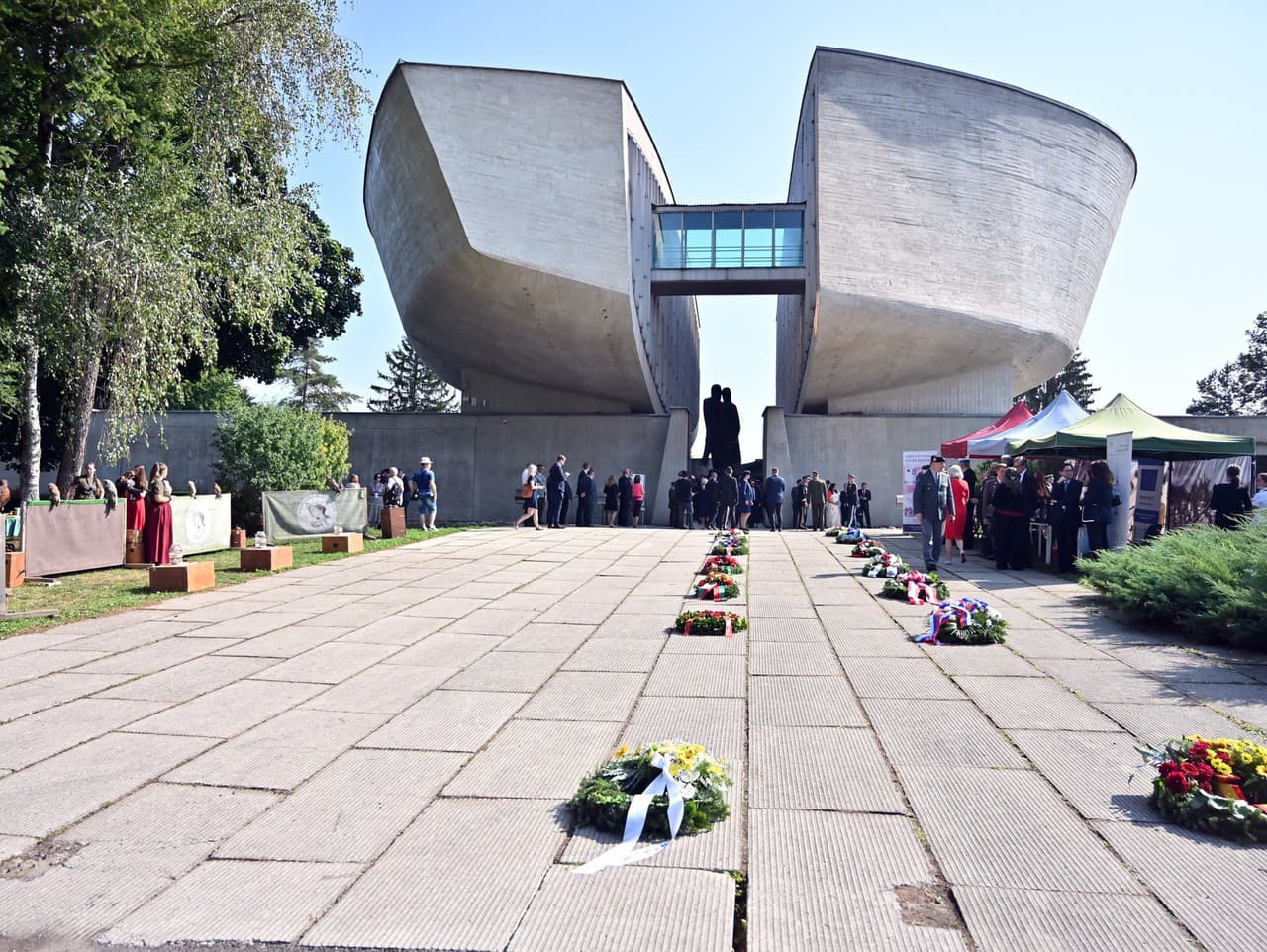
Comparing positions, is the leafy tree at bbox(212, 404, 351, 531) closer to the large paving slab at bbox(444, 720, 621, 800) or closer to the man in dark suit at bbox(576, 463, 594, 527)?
the man in dark suit at bbox(576, 463, 594, 527)

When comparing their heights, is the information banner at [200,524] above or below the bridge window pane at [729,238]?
below

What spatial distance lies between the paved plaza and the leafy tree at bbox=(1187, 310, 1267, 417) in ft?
187

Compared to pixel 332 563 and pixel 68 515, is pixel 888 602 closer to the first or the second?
pixel 332 563

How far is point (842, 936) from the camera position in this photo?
8.10 ft

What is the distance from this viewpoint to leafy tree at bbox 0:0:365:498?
35.2ft

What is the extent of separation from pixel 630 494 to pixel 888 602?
588 inches

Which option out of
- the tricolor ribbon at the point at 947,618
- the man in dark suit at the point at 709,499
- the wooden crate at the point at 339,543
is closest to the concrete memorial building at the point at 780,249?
the man in dark suit at the point at 709,499

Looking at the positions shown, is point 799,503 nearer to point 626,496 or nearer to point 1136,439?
point 626,496

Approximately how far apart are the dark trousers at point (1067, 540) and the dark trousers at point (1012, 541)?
0.65 m

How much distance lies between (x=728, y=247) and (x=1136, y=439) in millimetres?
17432

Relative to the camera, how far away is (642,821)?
3.14 m

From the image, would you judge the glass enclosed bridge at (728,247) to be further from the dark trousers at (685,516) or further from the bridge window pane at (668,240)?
the dark trousers at (685,516)

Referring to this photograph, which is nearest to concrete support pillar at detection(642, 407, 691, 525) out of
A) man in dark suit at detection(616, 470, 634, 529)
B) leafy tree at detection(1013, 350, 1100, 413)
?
man in dark suit at detection(616, 470, 634, 529)

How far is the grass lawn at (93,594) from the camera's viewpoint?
7848mm
